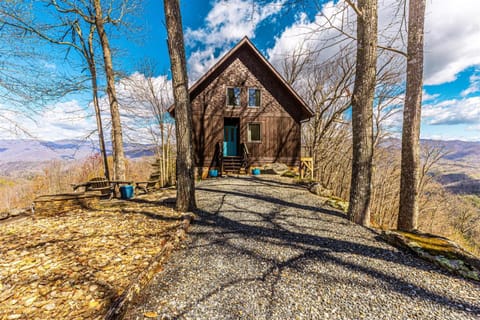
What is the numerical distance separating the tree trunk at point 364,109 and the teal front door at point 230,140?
30.0 ft

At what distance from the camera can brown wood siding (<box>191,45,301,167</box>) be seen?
1108cm

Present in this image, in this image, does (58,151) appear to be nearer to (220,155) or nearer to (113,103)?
(113,103)

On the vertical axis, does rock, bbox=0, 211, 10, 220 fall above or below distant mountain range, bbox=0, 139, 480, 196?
below

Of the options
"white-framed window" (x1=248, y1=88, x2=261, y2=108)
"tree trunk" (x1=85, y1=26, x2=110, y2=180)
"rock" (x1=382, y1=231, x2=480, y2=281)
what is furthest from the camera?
"white-framed window" (x1=248, y1=88, x2=261, y2=108)

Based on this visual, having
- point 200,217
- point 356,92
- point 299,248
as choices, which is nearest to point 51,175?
point 200,217

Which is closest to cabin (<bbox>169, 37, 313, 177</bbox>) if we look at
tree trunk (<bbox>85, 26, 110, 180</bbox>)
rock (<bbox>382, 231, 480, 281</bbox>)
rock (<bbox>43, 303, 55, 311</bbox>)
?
tree trunk (<bbox>85, 26, 110, 180</bbox>)

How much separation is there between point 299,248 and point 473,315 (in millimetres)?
1773

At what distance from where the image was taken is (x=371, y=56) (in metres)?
3.89

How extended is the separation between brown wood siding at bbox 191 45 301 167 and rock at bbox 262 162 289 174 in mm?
331

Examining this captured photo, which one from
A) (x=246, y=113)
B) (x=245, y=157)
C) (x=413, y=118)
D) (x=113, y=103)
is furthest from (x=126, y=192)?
(x=413, y=118)

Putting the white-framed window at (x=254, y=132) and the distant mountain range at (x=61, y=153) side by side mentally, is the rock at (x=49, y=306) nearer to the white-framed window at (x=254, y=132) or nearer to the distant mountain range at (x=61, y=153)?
the distant mountain range at (x=61, y=153)

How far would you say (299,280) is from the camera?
7.50ft

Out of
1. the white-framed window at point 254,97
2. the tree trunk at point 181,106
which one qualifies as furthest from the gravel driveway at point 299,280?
the white-framed window at point 254,97

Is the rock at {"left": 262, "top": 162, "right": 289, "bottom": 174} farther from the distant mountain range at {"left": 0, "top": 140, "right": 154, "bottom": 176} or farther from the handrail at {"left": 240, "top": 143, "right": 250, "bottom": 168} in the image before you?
the distant mountain range at {"left": 0, "top": 140, "right": 154, "bottom": 176}
